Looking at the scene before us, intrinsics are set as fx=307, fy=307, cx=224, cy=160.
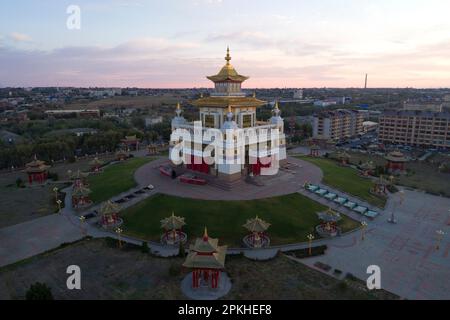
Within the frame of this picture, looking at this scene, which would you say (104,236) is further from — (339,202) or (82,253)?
(339,202)

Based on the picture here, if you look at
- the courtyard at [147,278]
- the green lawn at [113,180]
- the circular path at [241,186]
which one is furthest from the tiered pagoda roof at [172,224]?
the green lawn at [113,180]

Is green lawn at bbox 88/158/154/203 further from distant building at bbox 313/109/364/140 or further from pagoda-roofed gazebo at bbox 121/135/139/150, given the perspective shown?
distant building at bbox 313/109/364/140

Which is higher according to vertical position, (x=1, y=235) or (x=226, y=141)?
(x=226, y=141)

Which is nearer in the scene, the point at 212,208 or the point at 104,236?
the point at 104,236

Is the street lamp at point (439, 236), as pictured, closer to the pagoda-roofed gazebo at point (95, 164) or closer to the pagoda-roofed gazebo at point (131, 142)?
the pagoda-roofed gazebo at point (95, 164)

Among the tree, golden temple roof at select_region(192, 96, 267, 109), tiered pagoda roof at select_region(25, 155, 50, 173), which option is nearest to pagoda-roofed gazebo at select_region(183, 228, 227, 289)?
the tree

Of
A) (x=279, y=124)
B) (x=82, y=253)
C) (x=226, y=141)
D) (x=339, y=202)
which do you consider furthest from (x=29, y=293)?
(x=279, y=124)
